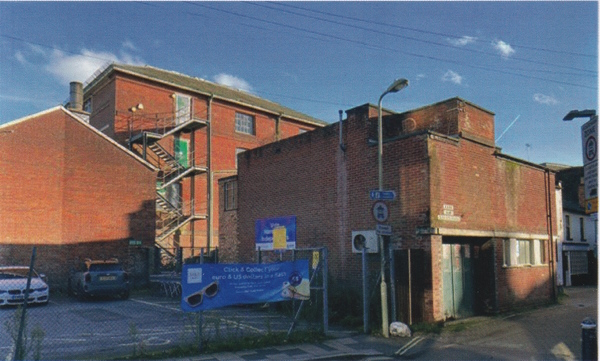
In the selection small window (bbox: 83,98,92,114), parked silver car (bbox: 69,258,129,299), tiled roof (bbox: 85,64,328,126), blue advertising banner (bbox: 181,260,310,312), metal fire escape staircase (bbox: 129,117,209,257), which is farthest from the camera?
small window (bbox: 83,98,92,114)

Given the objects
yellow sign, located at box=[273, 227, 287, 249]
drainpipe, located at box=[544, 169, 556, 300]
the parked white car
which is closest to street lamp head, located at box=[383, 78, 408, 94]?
yellow sign, located at box=[273, 227, 287, 249]

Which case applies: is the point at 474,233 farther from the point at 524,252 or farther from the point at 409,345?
the point at 409,345

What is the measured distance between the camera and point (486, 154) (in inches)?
621

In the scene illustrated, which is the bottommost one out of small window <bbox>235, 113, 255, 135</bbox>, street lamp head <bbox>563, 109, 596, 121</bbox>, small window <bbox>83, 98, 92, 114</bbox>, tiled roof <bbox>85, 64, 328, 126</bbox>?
street lamp head <bbox>563, 109, 596, 121</bbox>

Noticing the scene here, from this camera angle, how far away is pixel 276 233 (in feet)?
61.2

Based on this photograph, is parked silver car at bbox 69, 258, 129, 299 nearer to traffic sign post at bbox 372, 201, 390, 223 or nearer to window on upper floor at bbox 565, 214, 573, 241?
traffic sign post at bbox 372, 201, 390, 223

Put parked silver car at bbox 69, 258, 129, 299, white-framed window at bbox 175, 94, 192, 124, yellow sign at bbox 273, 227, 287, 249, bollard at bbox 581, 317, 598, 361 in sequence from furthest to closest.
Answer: white-framed window at bbox 175, 94, 192, 124
parked silver car at bbox 69, 258, 129, 299
yellow sign at bbox 273, 227, 287, 249
bollard at bbox 581, 317, 598, 361

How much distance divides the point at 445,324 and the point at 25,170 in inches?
793

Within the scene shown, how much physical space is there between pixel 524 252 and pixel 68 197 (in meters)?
20.3

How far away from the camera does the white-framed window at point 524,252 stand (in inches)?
635

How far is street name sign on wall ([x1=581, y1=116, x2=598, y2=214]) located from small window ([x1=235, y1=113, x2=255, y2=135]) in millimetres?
Answer: 30594

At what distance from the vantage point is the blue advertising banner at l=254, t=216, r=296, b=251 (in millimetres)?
18031

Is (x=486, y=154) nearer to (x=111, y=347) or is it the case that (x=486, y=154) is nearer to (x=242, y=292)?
(x=242, y=292)

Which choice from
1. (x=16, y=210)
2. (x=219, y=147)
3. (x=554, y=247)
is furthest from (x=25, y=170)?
(x=554, y=247)
